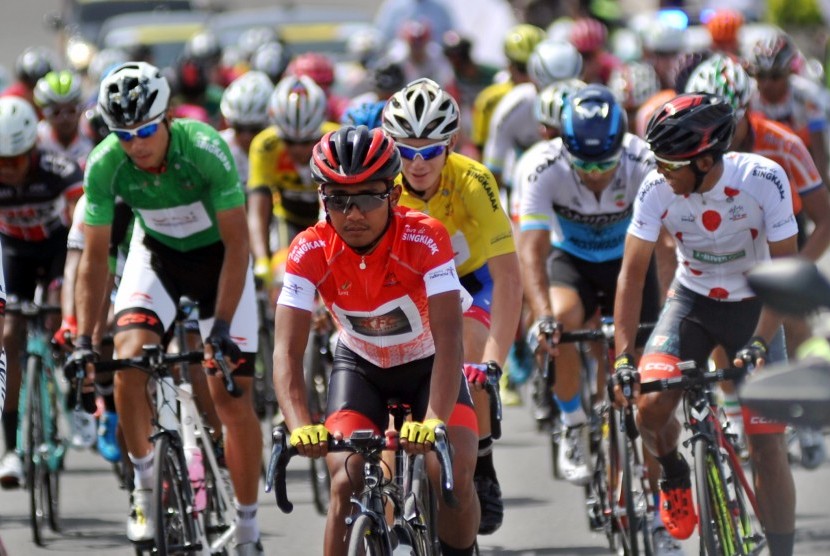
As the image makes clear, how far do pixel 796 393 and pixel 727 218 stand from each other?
3313mm

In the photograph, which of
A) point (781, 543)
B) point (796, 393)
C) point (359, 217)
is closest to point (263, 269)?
point (781, 543)

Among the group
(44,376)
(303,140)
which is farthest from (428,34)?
(44,376)

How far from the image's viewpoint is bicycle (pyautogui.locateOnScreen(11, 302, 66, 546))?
9.57 metres

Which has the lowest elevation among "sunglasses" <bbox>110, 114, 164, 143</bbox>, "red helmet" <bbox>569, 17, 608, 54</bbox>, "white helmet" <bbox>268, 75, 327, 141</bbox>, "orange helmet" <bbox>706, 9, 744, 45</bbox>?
"sunglasses" <bbox>110, 114, 164, 143</bbox>

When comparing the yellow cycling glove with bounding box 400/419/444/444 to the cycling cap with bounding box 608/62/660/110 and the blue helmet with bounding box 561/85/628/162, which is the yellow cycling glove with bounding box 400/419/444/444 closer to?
the blue helmet with bounding box 561/85/628/162

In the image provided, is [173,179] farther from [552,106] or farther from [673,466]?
[552,106]

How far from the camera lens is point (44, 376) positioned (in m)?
10.0

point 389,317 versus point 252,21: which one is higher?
point 252,21

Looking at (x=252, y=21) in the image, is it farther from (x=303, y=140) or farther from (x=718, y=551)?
(x=718, y=551)

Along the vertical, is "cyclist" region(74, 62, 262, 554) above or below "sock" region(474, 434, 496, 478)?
above

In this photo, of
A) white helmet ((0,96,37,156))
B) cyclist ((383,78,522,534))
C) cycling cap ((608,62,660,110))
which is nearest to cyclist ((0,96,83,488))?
white helmet ((0,96,37,156))

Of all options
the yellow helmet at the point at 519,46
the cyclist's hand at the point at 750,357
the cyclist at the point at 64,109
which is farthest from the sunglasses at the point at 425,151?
the yellow helmet at the point at 519,46

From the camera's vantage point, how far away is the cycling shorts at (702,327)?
7781mm

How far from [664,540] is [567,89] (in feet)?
12.3
